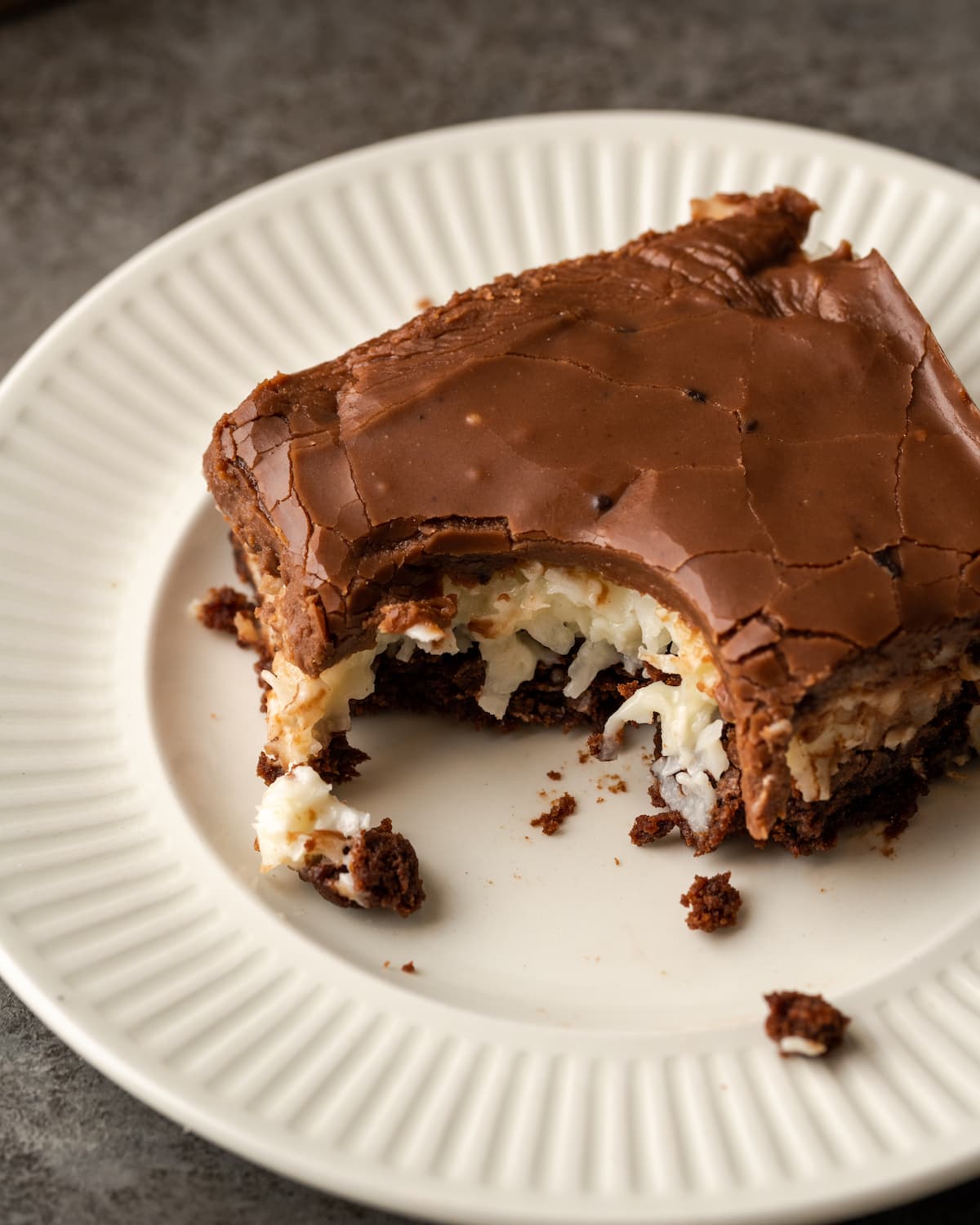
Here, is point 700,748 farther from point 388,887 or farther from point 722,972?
point 388,887

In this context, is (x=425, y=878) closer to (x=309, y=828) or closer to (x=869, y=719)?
(x=309, y=828)

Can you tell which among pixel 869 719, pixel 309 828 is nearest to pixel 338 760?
Result: pixel 309 828

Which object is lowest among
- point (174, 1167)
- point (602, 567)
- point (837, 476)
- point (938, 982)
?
point (174, 1167)

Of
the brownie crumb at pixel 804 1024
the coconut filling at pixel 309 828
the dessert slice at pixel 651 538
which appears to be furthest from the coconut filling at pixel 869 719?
the coconut filling at pixel 309 828

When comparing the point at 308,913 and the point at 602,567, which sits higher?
the point at 602,567

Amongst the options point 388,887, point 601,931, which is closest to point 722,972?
point 601,931
